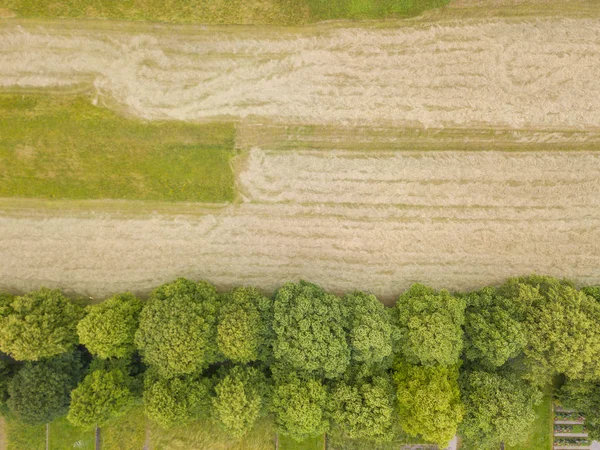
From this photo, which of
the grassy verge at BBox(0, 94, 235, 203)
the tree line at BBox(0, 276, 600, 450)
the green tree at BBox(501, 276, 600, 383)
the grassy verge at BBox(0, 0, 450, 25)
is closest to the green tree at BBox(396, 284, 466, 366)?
the tree line at BBox(0, 276, 600, 450)

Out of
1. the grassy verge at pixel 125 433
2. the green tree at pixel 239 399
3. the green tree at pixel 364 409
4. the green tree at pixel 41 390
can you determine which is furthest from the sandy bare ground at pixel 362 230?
the grassy verge at pixel 125 433

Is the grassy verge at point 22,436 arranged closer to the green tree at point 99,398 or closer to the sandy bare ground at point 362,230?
the green tree at point 99,398

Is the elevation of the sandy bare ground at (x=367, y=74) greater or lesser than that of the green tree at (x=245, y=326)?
greater

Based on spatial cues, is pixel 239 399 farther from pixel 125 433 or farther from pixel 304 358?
pixel 125 433

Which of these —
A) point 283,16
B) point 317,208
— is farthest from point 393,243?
point 283,16

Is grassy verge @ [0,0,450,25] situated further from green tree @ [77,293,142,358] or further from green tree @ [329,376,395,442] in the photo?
green tree @ [329,376,395,442]

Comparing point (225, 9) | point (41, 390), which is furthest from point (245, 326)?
point (225, 9)

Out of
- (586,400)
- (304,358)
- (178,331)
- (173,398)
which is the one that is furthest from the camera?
(586,400)
